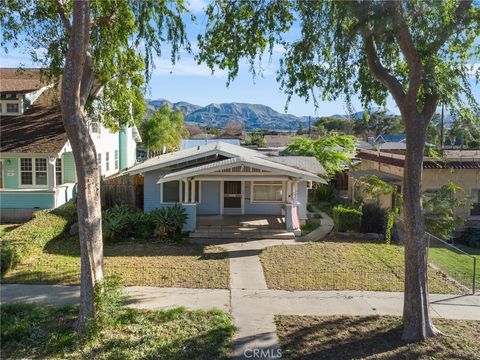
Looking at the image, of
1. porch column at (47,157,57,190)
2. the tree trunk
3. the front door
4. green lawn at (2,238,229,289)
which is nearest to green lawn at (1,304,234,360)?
green lawn at (2,238,229,289)

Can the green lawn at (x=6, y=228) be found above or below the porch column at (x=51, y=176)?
below

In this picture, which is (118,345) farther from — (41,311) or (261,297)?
(261,297)

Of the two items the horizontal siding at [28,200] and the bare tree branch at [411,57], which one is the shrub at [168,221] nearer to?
the horizontal siding at [28,200]

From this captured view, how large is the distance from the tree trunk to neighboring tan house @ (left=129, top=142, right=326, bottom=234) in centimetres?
927

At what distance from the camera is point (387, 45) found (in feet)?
30.0

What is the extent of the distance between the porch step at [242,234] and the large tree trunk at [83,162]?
8601 mm

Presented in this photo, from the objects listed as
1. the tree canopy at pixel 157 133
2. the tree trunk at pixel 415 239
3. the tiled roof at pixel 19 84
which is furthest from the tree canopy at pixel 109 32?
the tree canopy at pixel 157 133

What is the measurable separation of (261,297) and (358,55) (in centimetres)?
613

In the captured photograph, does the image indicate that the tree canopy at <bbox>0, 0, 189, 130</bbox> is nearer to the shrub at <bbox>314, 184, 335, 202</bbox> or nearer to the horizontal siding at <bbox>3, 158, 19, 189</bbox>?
the horizontal siding at <bbox>3, 158, 19, 189</bbox>

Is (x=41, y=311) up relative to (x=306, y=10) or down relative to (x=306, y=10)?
down

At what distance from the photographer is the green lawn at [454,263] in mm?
13442

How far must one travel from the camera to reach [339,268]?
13.2 metres

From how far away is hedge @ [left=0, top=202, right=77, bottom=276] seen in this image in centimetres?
1207

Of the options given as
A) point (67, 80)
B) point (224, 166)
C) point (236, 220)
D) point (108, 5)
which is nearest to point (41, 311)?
point (67, 80)
